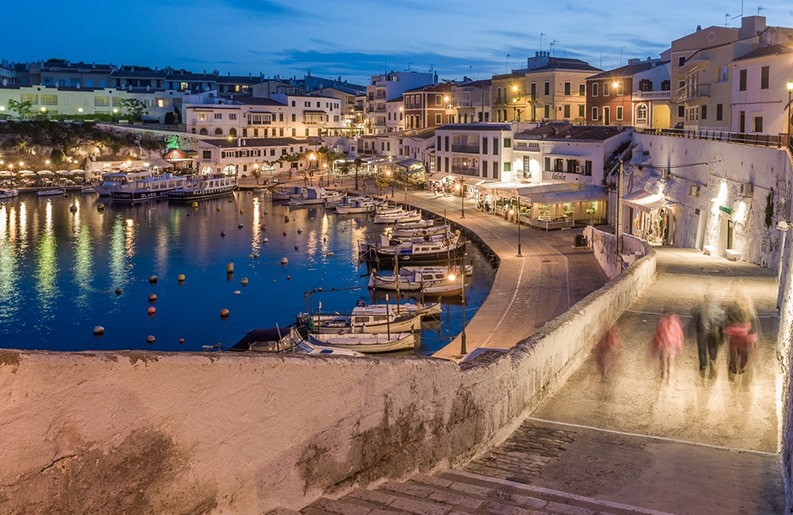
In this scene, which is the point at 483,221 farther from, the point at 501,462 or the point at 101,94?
the point at 101,94

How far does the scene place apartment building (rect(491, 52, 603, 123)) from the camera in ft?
239

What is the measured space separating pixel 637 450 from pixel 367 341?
61.7ft

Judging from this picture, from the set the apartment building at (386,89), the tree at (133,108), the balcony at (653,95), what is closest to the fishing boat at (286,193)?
the apartment building at (386,89)

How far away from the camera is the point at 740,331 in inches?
615

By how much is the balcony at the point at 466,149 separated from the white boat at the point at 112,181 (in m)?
32.7

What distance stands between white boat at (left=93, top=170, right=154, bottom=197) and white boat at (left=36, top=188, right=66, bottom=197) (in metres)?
3.15

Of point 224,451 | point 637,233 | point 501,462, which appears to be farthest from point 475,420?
point 637,233

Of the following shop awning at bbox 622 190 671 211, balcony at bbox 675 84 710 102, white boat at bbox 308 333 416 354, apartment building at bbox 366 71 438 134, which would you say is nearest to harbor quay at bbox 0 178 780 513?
white boat at bbox 308 333 416 354

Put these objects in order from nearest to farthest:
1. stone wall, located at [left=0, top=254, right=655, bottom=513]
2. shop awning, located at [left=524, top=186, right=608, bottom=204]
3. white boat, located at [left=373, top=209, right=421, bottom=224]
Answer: stone wall, located at [left=0, top=254, right=655, bottom=513] → shop awning, located at [left=524, top=186, right=608, bottom=204] → white boat, located at [left=373, top=209, right=421, bottom=224]

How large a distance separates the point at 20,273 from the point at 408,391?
40388mm

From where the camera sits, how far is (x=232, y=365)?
565 centimetres

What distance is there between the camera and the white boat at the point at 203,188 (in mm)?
79375

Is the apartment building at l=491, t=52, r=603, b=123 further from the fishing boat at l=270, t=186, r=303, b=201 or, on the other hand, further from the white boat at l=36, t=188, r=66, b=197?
the white boat at l=36, t=188, r=66, b=197

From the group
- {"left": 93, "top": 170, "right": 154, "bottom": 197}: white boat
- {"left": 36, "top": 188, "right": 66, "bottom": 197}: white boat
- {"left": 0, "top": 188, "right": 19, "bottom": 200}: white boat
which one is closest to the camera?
{"left": 0, "top": 188, "right": 19, "bottom": 200}: white boat
